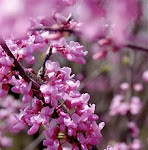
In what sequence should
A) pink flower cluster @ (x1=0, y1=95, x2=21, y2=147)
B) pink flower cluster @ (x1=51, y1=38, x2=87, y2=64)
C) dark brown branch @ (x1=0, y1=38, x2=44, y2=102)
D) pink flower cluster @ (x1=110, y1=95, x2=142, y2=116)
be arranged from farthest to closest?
pink flower cluster @ (x1=0, y1=95, x2=21, y2=147) → pink flower cluster @ (x1=110, y1=95, x2=142, y2=116) → pink flower cluster @ (x1=51, y1=38, x2=87, y2=64) → dark brown branch @ (x1=0, y1=38, x2=44, y2=102)

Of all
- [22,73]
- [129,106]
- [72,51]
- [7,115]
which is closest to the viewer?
[22,73]

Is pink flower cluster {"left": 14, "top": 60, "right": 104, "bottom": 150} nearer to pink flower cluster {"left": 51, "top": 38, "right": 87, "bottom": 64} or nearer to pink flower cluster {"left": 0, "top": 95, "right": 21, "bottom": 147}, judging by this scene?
pink flower cluster {"left": 51, "top": 38, "right": 87, "bottom": 64}

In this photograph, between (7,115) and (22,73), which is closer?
(22,73)

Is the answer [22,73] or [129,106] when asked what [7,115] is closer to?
[129,106]

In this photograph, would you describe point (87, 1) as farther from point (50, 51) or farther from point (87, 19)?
point (50, 51)

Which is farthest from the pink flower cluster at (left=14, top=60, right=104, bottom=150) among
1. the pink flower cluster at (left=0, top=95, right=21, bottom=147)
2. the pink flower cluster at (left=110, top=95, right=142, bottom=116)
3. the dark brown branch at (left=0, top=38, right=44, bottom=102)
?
the pink flower cluster at (left=0, top=95, right=21, bottom=147)

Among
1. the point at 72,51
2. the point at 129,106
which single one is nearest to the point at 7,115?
the point at 129,106

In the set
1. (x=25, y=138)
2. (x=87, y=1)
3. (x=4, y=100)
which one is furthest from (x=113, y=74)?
(x=87, y=1)

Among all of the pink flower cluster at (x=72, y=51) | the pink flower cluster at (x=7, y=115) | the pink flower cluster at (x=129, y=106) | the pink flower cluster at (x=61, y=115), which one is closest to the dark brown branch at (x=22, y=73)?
the pink flower cluster at (x=61, y=115)
